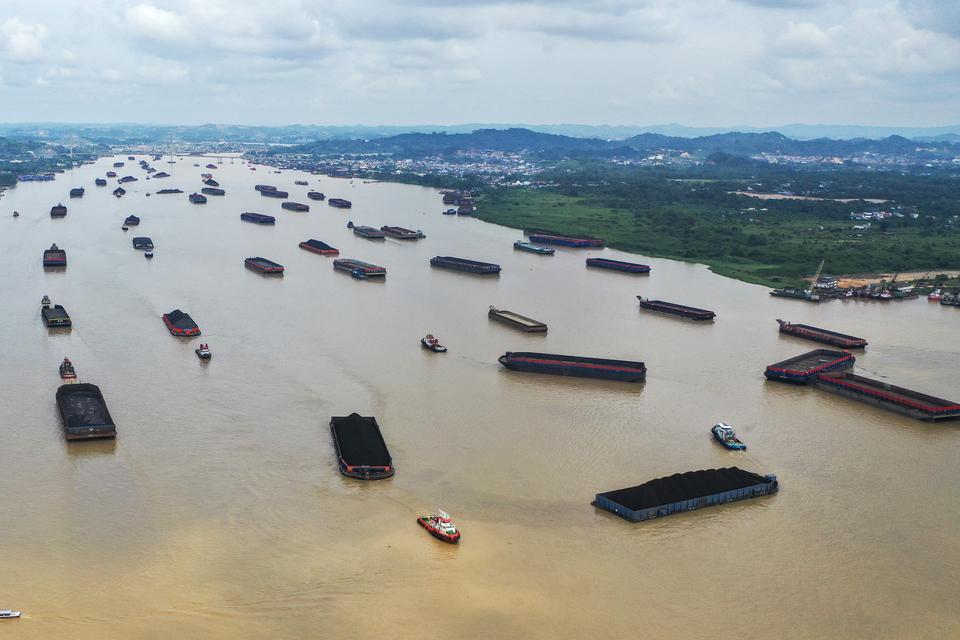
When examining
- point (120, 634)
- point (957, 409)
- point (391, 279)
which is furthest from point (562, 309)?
point (120, 634)

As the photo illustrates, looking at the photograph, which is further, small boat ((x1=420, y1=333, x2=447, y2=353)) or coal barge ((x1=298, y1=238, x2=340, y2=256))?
coal barge ((x1=298, y1=238, x2=340, y2=256))

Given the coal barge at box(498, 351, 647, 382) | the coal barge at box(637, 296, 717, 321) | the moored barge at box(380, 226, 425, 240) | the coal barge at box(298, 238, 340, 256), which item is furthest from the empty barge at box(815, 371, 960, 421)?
the moored barge at box(380, 226, 425, 240)

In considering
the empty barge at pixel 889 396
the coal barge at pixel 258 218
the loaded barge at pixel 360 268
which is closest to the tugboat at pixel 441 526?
the empty barge at pixel 889 396

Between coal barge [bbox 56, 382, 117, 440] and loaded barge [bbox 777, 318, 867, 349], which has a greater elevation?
loaded barge [bbox 777, 318, 867, 349]

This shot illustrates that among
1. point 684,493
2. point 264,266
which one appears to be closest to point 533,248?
point 264,266

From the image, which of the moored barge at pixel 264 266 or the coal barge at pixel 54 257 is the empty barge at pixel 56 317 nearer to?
the coal barge at pixel 54 257

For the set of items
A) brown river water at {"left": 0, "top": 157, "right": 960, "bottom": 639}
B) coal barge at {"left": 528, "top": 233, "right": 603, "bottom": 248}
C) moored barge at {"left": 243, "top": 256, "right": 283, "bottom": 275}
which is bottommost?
brown river water at {"left": 0, "top": 157, "right": 960, "bottom": 639}

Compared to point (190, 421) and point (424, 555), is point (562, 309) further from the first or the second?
point (424, 555)

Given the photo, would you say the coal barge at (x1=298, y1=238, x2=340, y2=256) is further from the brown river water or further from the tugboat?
the tugboat
